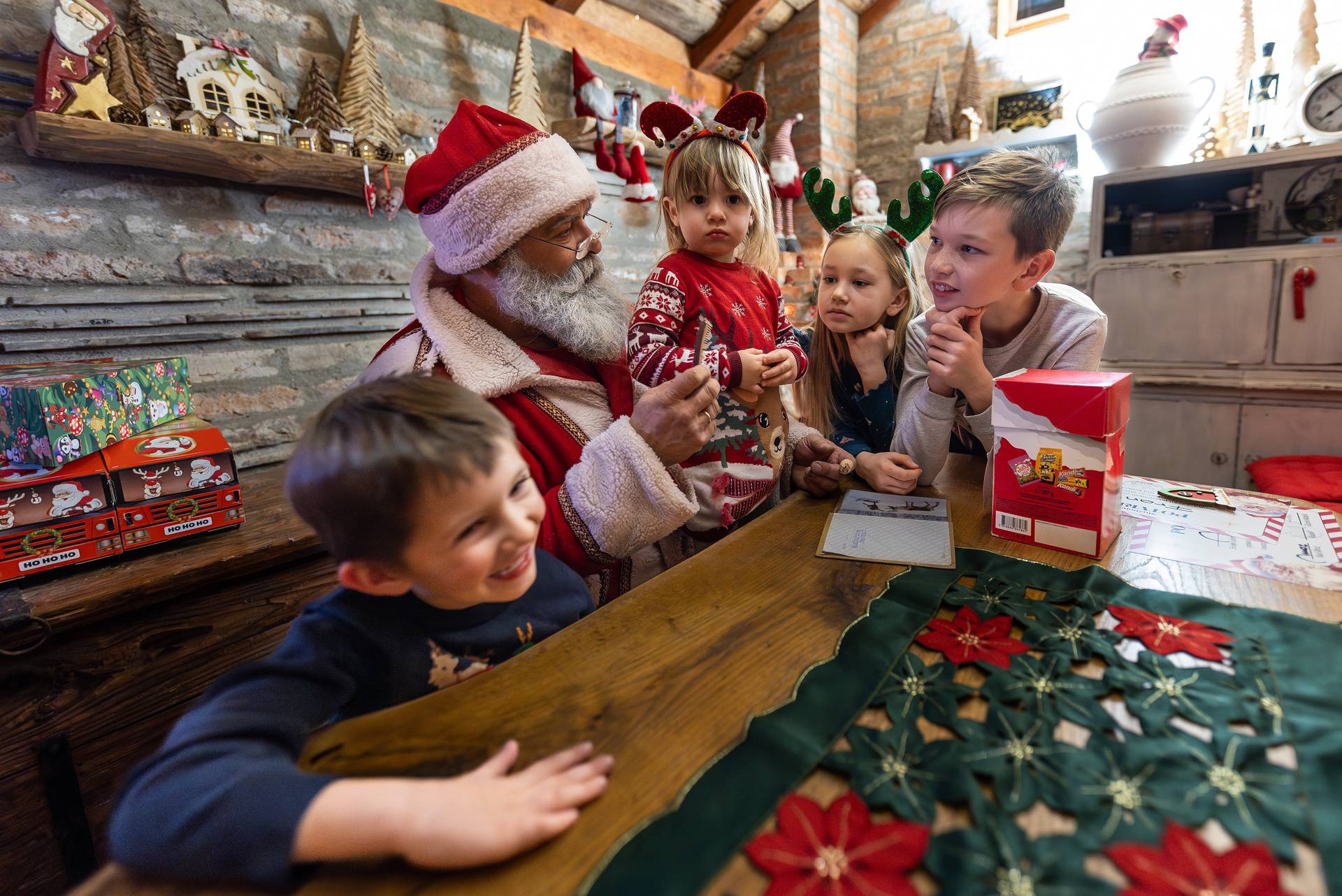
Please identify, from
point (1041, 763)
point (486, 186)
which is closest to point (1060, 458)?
point (1041, 763)

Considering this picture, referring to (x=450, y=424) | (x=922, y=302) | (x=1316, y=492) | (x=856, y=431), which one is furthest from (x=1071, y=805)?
(x=1316, y=492)

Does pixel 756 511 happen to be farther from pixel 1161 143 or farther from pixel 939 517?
pixel 1161 143

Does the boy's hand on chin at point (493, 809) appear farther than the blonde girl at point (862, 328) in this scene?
No

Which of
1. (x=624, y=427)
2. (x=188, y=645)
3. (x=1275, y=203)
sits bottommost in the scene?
(x=188, y=645)

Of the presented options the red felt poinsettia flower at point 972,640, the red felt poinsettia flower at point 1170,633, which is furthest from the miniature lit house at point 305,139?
the red felt poinsettia flower at point 1170,633

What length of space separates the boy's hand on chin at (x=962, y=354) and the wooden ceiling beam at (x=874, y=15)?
429 cm

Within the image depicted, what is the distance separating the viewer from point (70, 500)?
1250 millimetres

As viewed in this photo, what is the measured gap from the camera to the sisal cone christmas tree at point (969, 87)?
4.01 meters

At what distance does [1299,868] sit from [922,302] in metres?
1.41

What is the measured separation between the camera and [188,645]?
1.38 meters

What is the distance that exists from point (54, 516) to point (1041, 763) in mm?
1666

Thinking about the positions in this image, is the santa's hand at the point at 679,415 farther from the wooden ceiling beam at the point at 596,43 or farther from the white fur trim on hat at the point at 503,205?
the wooden ceiling beam at the point at 596,43

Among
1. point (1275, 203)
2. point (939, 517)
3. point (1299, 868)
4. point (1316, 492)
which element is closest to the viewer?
point (1299, 868)

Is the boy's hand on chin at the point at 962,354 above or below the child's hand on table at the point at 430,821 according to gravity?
above
